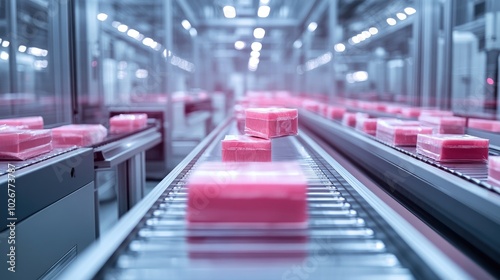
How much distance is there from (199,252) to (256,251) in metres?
0.15

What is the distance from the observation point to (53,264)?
2.15 metres

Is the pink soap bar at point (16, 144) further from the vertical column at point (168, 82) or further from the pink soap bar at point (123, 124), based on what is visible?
the vertical column at point (168, 82)

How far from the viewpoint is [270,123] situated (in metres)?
2.18

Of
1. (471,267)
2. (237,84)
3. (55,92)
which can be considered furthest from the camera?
(237,84)

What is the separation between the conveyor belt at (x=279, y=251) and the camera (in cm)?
102

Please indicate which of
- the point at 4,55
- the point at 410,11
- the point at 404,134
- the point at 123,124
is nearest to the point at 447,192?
the point at 404,134

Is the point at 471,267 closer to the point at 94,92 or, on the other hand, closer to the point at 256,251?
the point at 256,251

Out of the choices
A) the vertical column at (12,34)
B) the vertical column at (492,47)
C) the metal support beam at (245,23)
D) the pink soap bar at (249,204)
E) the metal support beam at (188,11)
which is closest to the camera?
the pink soap bar at (249,204)

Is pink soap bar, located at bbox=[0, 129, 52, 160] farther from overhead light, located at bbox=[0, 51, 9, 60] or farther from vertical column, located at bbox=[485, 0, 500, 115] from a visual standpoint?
vertical column, located at bbox=[485, 0, 500, 115]

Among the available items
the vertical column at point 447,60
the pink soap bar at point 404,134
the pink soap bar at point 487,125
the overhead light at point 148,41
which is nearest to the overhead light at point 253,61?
the overhead light at point 148,41

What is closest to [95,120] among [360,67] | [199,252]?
[199,252]

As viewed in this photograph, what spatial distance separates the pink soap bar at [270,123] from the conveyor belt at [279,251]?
2.42 ft

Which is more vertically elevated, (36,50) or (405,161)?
(36,50)

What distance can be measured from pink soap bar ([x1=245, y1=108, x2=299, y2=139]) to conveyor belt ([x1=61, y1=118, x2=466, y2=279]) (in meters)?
0.74
